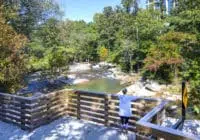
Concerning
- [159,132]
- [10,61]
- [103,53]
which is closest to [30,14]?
[10,61]

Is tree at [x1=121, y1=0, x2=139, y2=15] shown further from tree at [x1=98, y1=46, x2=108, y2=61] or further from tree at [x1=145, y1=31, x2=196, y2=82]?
tree at [x1=145, y1=31, x2=196, y2=82]

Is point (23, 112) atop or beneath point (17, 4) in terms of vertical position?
beneath

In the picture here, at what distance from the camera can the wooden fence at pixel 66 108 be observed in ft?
20.1

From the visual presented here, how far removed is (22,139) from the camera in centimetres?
618

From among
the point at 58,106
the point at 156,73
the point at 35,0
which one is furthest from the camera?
the point at 156,73

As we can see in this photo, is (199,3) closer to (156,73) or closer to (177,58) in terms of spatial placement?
(177,58)

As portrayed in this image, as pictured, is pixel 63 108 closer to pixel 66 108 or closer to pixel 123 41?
pixel 66 108

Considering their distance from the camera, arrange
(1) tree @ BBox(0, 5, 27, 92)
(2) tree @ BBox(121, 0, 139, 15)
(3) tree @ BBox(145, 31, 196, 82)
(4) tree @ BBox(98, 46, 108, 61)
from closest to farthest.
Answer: (1) tree @ BBox(0, 5, 27, 92) → (3) tree @ BBox(145, 31, 196, 82) → (2) tree @ BBox(121, 0, 139, 15) → (4) tree @ BBox(98, 46, 108, 61)

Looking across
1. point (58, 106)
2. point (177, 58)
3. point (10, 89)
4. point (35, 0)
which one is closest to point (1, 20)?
point (10, 89)

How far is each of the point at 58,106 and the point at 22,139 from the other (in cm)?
151

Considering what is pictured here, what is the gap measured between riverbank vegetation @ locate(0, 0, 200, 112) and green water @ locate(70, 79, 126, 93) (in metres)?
2.57

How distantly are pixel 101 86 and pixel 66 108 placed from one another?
53.0 feet

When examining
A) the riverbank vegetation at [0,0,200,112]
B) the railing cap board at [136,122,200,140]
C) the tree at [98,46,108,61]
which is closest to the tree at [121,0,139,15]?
the riverbank vegetation at [0,0,200,112]

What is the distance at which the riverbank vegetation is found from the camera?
9750 millimetres
